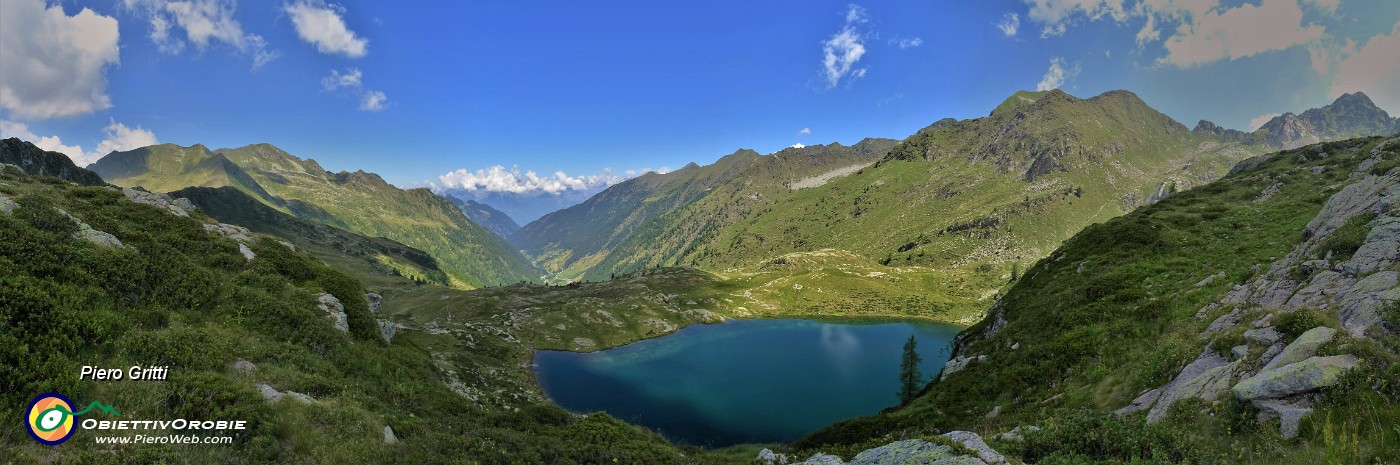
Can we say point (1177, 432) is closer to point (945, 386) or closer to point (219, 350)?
point (945, 386)

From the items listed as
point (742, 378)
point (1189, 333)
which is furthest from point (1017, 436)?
point (742, 378)

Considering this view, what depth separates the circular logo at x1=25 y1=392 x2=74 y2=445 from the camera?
40.2 feet

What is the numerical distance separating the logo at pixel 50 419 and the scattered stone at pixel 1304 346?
1369 inches

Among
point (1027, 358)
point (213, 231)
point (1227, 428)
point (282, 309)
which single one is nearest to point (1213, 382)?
point (1227, 428)

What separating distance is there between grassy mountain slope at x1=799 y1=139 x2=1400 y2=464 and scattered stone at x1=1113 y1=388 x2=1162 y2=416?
86cm

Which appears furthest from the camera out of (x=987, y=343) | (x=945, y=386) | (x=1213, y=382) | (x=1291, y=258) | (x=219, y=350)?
(x=987, y=343)

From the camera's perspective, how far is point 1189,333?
24688mm

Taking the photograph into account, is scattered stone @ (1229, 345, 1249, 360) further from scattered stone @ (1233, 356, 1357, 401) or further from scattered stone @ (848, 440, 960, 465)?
scattered stone @ (848, 440, 960, 465)

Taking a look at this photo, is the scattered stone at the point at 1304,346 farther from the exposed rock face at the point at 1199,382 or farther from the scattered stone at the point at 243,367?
the scattered stone at the point at 243,367

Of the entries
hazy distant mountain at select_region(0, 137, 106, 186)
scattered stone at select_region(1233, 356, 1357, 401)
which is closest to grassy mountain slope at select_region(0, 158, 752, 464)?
scattered stone at select_region(1233, 356, 1357, 401)

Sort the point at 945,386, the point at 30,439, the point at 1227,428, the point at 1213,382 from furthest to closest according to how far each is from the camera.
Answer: the point at 945,386 < the point at 1213,382 < the point at 1227,428 < the point at 30,439

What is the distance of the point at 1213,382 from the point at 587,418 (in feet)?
118

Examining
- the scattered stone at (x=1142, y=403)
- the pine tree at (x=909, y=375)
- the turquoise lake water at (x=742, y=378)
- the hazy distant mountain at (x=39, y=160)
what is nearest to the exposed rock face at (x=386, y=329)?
the turquoise lake water at (x=742, y=378)

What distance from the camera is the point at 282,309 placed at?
30281 mm
